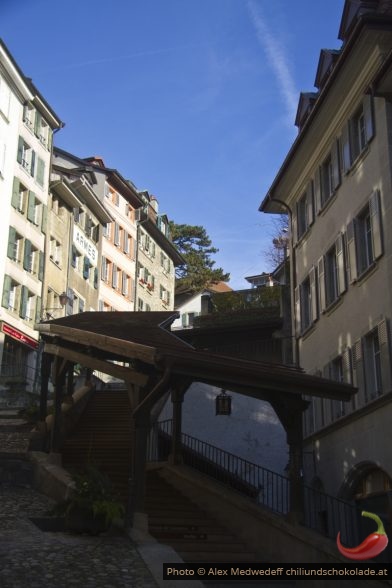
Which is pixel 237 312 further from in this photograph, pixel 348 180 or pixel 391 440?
pixel 391 440

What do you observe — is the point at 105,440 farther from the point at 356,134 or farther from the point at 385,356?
the point at 356,134

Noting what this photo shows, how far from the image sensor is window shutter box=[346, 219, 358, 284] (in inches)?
717

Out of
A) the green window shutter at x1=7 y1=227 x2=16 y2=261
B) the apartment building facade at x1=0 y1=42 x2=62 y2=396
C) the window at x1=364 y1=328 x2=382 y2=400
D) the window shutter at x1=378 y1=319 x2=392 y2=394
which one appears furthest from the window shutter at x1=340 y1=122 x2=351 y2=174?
the green window shutter at x1=7 y1=227 x2=16 y2=261

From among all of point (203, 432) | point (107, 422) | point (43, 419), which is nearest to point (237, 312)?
point (203, 432)

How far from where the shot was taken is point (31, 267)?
1507 inches

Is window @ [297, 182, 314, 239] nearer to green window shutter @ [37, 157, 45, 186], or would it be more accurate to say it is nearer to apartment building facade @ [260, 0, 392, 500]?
apartment building facade @ [260, 0, 392, 500]

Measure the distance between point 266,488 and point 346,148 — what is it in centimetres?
951

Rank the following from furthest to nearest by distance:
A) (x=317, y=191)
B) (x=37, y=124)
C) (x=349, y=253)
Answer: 1. (x=37, y=124)
2. (x=317, y=191)
3. (x=349, y=253)

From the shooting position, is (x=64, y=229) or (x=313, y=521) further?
(x=64, y=229)

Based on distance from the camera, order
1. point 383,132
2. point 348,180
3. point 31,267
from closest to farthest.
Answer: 1. point 383,132
2. point 348,180
3. point 31,267

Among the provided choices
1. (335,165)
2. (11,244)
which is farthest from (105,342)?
(11,244)

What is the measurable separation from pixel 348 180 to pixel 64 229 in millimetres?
26258

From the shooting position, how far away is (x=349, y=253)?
18703 millimetres

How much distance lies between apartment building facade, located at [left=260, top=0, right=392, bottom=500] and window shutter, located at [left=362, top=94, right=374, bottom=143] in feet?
0.14
